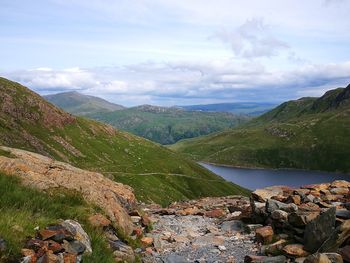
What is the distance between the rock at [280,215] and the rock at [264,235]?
120cm

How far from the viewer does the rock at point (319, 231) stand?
69.1 feet

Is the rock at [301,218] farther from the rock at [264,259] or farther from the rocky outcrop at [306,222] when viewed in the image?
the rock at [264,259]

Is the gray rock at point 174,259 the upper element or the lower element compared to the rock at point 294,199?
lower

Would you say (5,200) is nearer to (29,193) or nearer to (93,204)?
(29,193)

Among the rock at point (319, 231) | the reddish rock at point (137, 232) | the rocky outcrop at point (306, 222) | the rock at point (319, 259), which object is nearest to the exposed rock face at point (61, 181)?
the reddish rock at point (137, 232)

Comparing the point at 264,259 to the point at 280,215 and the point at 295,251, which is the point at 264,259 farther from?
the point at 280,215

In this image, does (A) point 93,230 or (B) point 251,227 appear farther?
(B) point 251,227

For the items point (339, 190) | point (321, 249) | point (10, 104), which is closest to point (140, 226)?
point (321, 249)

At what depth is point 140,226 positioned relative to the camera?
25625mm

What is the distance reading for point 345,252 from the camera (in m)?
18.0

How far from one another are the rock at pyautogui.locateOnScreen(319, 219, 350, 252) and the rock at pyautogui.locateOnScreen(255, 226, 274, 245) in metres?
4.46

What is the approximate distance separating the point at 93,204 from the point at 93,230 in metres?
3.58

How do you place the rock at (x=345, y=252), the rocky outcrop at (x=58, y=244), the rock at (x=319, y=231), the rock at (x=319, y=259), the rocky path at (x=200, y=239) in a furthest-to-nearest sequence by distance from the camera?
the rocky path at (x=200, y=239), the rock at (x=319, y=231), the rock at (x=345, y=252), the rock at (x=319, y=259), the rocky outcrop at (x=58, y=244)

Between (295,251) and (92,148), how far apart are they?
119 metres
